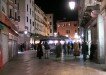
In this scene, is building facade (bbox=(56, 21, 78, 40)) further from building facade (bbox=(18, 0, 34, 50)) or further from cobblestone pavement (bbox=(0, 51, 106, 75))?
cobblestone pavement (bbox=(0, 51, 106, 75))

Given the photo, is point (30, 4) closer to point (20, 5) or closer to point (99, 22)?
point (20, 5)

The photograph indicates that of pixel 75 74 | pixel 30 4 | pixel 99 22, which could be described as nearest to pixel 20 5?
pixel 30 4

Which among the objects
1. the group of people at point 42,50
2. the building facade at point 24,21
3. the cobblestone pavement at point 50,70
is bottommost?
the cobblestone pavement at point 50,70

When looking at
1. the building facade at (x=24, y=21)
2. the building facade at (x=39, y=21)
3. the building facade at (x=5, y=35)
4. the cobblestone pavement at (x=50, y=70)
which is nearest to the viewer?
the cobblestone pavement at (x=50, y=70)

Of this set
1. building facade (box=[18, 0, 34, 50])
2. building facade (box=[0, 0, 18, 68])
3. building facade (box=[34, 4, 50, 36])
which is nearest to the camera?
building facade (box=[0, 0, 18, 68])

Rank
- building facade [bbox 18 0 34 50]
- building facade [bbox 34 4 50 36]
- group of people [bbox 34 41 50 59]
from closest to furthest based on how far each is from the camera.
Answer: group of people [bbox 34 41 50 59] < building facade [bbox 18 0 34 50] < building facade [bbox 34 4 50 36]

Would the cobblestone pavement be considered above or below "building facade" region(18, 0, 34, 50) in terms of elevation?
below

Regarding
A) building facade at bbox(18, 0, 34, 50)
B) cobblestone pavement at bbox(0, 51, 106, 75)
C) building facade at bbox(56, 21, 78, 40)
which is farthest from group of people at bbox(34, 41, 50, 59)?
building facade at bbox(56, 21, 78, 40)

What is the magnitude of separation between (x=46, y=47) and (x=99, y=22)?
1039 cm

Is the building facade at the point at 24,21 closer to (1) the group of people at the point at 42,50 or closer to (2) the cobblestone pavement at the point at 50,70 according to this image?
(1) the group of people at the point at 42,50

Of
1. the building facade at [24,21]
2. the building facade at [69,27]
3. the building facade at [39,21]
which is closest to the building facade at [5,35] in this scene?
the building facade at [24,21]

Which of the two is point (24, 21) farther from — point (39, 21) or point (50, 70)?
point (50, 70)

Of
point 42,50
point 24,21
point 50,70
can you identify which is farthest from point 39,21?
point 50,70

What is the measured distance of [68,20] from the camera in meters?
132
